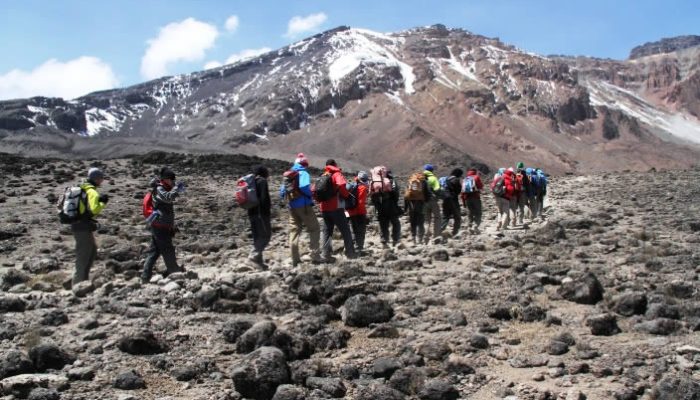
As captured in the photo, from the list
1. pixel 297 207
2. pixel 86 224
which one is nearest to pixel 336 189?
pixel 297 207

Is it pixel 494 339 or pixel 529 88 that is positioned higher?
pixel 529 88

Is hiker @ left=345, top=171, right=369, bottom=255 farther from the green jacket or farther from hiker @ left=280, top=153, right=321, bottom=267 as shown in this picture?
the green jacket

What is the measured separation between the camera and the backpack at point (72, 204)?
10055mm

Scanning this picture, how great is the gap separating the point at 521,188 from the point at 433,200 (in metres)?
4.09

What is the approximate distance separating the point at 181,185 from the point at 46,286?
256cm

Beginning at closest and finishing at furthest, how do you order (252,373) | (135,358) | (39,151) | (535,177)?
(252,373) → (135,358) → (535,177) → (39,151)

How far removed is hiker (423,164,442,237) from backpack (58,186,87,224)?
24.3ft

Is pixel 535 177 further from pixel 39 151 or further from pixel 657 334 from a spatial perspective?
pixel 39 151

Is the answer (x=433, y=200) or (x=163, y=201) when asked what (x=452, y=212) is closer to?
(x=433, y=200)

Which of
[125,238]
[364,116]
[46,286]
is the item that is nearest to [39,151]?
[364,116]

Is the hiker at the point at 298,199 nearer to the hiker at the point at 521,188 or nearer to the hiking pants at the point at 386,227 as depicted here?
the hiking pants at the point at 386,227

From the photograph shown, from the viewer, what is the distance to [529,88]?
576 ft

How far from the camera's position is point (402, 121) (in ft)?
461

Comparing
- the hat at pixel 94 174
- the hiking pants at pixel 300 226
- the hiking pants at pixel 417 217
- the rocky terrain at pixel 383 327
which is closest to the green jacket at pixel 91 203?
the hat at pixel 94 174
